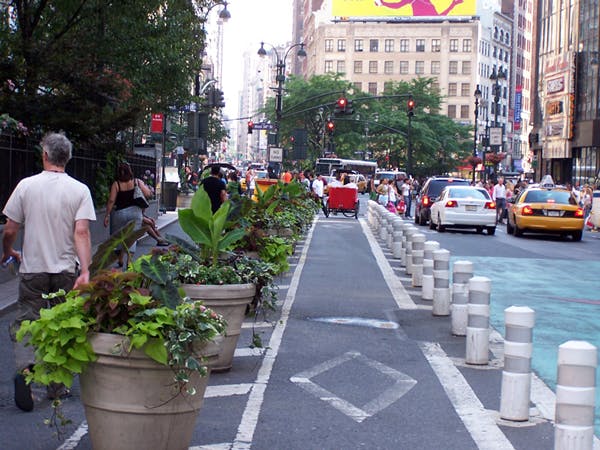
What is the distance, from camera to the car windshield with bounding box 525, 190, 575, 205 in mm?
32625

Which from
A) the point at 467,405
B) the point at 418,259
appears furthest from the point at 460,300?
the point at 418,259

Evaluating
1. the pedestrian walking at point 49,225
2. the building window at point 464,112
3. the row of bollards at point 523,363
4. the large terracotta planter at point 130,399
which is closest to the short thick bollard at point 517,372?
the row of bollards at point 523,363

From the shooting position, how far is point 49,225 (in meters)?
7.34

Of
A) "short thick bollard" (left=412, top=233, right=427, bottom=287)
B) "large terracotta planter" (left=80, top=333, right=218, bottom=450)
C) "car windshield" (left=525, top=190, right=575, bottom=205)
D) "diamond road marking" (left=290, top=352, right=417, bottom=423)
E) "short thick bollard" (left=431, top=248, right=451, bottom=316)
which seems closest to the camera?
"large terracotta planter" (left=80, top=333, right=218, bottom=450)

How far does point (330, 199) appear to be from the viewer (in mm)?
45219

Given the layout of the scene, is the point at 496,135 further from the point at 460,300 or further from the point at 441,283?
the point at 460,300

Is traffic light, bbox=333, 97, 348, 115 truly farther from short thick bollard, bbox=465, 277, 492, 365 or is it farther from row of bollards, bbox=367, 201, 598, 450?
short thick bollard, bbox=465, 277, 492, 365

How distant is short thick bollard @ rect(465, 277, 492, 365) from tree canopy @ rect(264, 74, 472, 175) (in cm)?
8910

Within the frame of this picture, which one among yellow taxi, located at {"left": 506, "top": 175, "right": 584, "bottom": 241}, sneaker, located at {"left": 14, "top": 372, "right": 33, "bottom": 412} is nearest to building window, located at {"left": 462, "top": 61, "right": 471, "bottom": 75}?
yellow taxi, located at {"left": 506, "top": 175, "right": 584, "bottom": 241}

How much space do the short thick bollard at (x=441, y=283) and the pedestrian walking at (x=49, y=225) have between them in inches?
268

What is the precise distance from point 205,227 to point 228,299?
2.51 feet

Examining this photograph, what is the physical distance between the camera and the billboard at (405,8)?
464ft

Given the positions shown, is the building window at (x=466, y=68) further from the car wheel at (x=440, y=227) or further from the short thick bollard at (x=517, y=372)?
the short thick bollard at (x=517, y=372)

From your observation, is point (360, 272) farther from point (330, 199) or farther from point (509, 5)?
point (509, 5)
